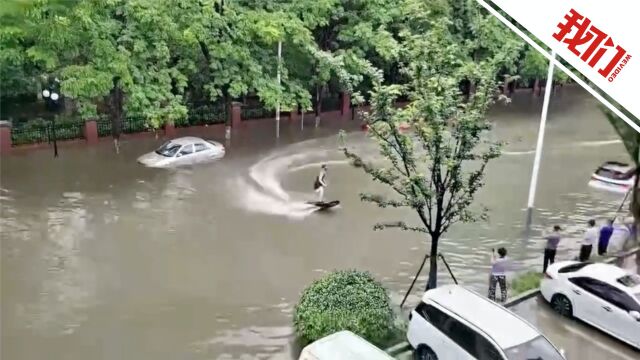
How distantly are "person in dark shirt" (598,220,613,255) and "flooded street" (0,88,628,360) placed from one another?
85cm

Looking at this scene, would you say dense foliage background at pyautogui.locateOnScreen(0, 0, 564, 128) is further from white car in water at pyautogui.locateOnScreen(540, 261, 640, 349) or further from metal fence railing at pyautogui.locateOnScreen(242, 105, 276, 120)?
white car in water at pyautogui.locateOnScreen(540, 261, 640, 349)

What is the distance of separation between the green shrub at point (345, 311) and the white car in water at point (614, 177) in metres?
12.2

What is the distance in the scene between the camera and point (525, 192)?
21953mm

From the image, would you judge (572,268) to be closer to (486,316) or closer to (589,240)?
(589,240)

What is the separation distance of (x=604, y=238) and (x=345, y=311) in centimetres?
783

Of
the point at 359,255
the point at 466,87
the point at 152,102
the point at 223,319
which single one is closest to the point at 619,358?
the point at 359,255

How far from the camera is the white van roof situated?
35.6 feet

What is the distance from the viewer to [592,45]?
772cm

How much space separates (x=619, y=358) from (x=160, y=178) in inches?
529

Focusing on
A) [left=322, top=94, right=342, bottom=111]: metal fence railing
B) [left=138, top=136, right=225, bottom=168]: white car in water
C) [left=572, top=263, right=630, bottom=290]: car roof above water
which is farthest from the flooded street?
[left=322, top=94, right=342, bottom=111]: metal fence railing

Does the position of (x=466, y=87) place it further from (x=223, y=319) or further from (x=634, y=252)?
(x=223, y=319)

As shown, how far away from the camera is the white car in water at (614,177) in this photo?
2214 cm

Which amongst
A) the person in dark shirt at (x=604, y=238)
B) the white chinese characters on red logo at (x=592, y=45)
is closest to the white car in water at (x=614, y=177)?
the person in dark shirt at (x=604, y=238)

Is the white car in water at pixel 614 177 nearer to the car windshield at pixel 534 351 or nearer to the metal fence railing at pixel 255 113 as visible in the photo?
the metal fence railing at pixel 255 113
